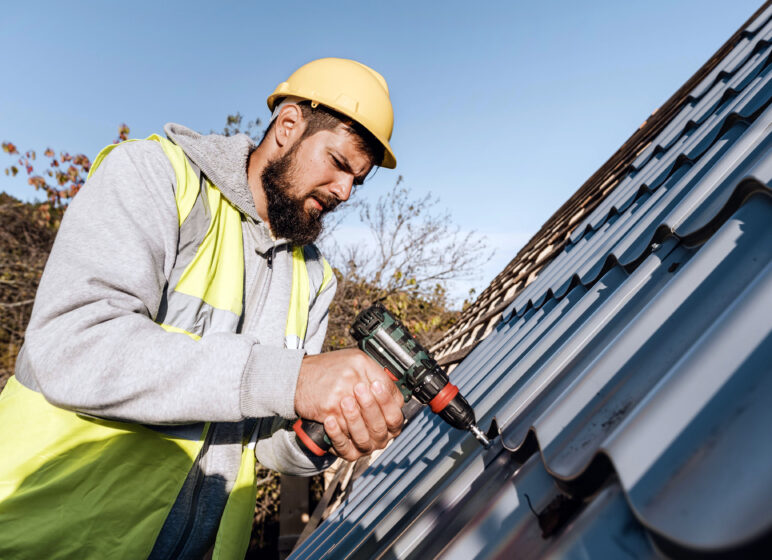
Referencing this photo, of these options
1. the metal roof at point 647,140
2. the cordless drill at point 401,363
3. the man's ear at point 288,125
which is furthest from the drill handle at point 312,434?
the metal roof at point 647,140

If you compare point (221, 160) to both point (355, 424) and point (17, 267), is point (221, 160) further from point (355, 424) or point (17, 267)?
point (17, 267)

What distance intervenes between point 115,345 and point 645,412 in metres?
1.44

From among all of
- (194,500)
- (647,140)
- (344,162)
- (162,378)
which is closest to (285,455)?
(194,500)

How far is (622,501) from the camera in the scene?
0.69 meters

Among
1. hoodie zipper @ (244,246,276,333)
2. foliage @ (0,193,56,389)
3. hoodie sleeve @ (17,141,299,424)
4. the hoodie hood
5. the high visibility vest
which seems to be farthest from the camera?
foliage @ (0,193,56,389)

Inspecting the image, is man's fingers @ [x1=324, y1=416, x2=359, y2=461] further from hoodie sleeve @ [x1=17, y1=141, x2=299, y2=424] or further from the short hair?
the short hair

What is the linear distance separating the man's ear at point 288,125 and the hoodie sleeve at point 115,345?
1.25m

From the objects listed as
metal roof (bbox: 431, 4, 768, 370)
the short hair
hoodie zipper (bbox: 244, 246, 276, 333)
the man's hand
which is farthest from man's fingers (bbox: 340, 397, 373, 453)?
metal roof (bbox: 431, 4, 768, 370)

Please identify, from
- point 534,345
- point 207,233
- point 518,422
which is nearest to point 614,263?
point 534,345

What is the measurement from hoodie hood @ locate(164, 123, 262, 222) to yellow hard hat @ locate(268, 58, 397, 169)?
2.11 ft

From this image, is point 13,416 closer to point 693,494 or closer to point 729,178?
point 693,494

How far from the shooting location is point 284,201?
256 cm

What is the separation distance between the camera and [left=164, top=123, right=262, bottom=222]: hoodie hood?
2.10 m

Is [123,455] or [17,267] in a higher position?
[123,455]
